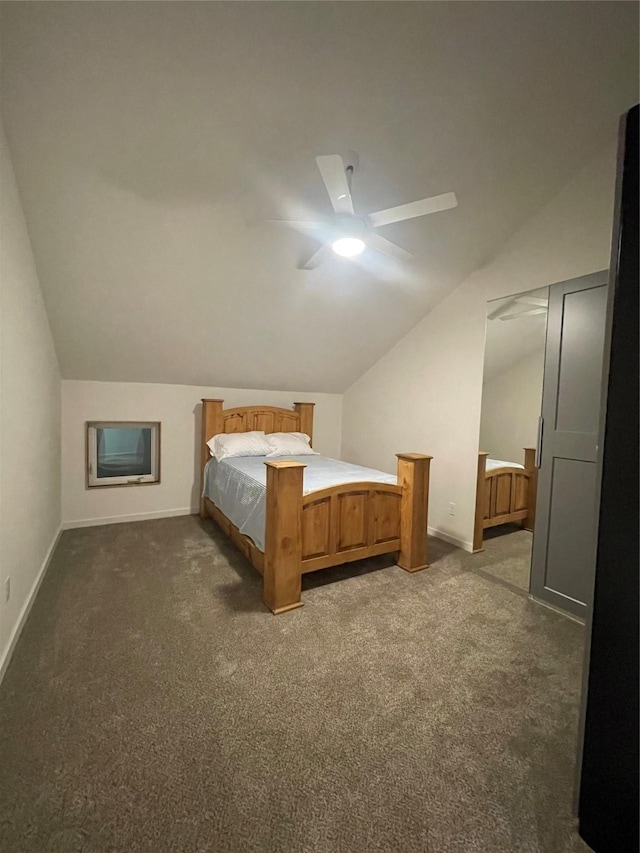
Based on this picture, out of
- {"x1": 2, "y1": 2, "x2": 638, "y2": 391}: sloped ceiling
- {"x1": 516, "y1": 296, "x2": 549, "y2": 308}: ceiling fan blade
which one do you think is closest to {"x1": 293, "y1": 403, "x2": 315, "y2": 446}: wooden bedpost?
{"x1": 2, "y1": 2, "x2": 638, "y2": 391}: sloped ceiling

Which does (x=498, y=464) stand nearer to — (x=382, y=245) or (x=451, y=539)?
(x=451, y=539)

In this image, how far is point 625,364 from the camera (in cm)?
92

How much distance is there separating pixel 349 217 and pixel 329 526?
1.86 m

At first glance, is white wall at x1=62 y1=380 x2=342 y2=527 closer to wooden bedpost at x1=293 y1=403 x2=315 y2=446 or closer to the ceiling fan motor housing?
wooden bedpost at x1=293 y1=403 x2=315 y2=446

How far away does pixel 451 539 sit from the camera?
3.29 m

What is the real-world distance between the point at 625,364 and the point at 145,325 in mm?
3097

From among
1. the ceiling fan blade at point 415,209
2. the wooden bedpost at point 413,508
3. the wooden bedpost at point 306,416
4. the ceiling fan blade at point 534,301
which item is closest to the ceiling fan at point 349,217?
the ceiling fan blade at point 415,209

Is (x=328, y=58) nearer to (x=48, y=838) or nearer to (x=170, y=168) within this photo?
(x=170, y=168)

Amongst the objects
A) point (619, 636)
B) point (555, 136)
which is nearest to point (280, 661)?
point (619, 636)

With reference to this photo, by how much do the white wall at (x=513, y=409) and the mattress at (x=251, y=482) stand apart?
922 mm

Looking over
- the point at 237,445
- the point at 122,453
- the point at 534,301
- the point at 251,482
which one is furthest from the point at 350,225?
the point at 122,453

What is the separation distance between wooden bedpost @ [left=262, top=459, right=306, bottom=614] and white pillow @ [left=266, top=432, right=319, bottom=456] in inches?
58.9

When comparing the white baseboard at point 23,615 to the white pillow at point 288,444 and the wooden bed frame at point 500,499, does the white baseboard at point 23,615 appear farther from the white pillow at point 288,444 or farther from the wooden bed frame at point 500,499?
the wooden bed frame at point 500,499

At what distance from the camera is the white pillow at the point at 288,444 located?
A: 3707mm
